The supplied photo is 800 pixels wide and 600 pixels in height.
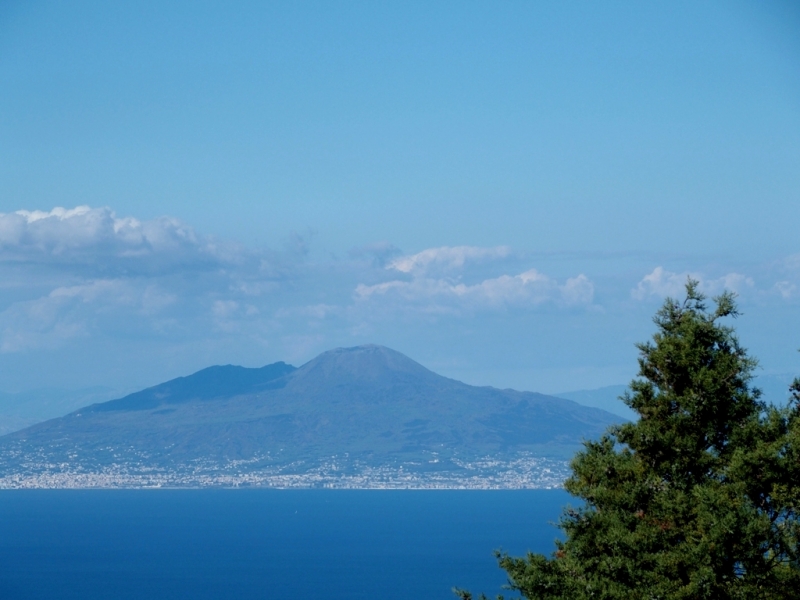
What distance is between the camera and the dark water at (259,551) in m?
89.1

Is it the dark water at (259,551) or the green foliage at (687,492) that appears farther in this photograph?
the dark water at (259,551)

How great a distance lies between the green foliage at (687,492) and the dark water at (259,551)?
208 feet

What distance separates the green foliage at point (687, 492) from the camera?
12695 millimetres

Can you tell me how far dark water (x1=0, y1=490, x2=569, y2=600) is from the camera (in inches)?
3509

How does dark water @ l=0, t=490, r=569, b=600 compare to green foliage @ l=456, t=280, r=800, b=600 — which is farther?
dark water @ l=0, t=490, r=569, b=600

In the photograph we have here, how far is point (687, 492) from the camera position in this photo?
1366 cm

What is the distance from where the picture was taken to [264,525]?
159m

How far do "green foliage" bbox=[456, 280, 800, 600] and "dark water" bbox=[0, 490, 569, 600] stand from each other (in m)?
63.4

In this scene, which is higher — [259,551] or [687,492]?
[687,492]

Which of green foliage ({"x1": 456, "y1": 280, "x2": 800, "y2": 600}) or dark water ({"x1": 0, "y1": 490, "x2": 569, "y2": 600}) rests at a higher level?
green foliage ({"x1": 456, "y1": 280, "x2": 800, "y2": 600})

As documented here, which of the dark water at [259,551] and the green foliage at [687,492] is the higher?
the green foliage at [687,492]

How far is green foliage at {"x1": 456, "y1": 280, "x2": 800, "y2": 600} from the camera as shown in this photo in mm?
12695

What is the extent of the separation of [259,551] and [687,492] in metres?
113

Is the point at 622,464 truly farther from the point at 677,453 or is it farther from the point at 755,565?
the point at 755,565
